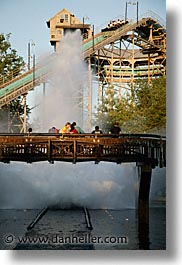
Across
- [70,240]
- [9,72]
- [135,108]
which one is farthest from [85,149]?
[9,72]

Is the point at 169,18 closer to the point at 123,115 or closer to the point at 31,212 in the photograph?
the point at 123,115

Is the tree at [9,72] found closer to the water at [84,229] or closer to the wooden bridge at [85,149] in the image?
the wooden bridge at [85,149]

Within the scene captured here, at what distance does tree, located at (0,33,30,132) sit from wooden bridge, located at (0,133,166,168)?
0.11 m

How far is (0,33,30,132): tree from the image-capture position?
419 cm

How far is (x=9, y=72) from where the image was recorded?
4.30m

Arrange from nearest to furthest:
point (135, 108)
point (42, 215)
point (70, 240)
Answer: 1. point (70, 240)
2. point (42, 215)
3. point (135, 108)

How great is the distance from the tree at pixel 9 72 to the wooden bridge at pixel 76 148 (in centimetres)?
11

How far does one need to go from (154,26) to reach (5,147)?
4.47ft

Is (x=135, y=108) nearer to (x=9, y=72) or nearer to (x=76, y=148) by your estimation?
(x=76, y=148)

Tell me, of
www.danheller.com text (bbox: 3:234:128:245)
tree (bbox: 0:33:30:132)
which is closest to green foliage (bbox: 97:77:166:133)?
tree (bbox: 0:33:30:132)

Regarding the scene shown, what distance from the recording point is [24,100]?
421 cm

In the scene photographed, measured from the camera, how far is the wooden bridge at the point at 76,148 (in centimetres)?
414

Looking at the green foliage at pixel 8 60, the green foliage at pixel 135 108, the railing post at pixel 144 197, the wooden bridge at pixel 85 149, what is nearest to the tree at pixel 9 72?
the green foliage at pixel 8 60

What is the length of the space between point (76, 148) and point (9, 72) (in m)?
0.76
